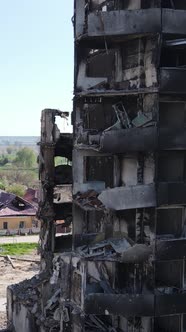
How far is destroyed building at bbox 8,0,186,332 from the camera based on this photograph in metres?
20.7

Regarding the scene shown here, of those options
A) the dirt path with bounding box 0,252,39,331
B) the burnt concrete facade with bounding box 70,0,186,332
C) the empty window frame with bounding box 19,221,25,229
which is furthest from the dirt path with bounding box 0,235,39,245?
the burnt concrete facade with bounding box 70,0,186,332

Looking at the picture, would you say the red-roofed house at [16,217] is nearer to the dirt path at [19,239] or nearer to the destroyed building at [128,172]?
the dirt path at [19,239]

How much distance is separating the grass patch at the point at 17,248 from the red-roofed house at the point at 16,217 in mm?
6170

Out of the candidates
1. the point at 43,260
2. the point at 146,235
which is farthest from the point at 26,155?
the point at 146,235

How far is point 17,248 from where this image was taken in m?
56.2

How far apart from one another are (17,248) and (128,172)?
3629 centimetres

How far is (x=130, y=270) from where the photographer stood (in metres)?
22.5

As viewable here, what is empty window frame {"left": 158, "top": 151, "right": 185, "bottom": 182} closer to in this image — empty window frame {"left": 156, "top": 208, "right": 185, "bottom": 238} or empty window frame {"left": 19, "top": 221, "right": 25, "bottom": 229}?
empty window frame {"left": 156, "top": 208, "right": 185, "bottom": 238}

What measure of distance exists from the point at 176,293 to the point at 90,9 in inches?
539

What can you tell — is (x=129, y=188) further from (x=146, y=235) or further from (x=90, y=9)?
(x=90, y=9)

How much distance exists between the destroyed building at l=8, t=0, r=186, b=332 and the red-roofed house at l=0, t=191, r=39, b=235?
129ft

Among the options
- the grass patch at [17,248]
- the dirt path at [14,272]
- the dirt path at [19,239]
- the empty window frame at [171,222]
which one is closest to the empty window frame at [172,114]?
the empty window frame at [171,222]

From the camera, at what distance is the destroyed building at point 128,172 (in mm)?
20656

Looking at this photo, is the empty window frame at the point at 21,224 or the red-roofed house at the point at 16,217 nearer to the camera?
the red-roofed house at the point at 16,217
